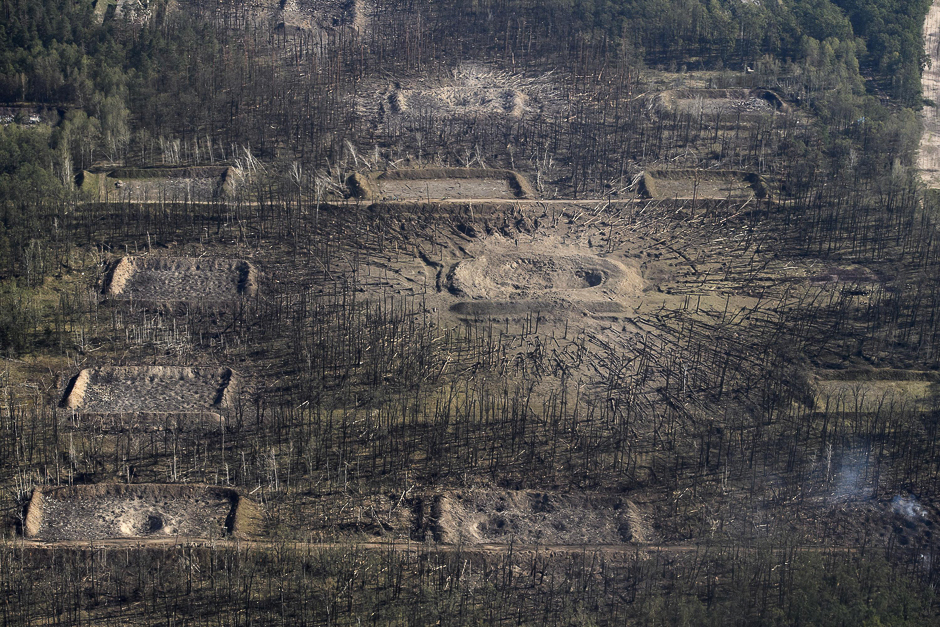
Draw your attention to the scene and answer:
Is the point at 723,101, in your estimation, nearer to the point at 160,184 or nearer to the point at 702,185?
the point at 702,185

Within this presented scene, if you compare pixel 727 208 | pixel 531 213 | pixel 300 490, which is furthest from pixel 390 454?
pixel 727 208

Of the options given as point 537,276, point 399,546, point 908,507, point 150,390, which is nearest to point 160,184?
point 150,390

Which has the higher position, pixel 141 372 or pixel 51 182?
pixel 51 182

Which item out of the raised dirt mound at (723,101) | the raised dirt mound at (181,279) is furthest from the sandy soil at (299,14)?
the raised dirt mound at (181,279)

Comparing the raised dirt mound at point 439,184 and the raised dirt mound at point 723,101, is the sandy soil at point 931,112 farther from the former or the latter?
the raised dirt mound at point 439,184

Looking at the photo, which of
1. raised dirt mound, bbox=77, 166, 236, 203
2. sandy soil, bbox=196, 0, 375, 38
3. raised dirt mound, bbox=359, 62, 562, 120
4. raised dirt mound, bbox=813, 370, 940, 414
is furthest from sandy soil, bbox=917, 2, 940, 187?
raised dirt mound, bbox=77, 166, 236, 203

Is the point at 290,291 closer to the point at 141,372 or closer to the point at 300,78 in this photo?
the point at 141,372
